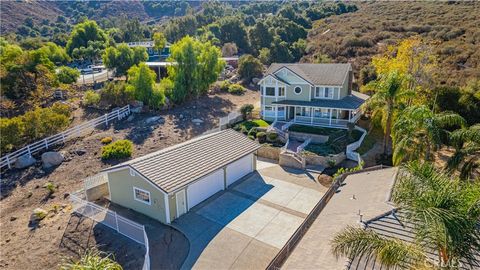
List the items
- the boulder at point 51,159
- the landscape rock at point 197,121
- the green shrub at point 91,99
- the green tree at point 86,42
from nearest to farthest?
1. the boulder at point 51,159
2. the landscape rock at point 197,121
3. the green shrub at point 91,99
4. the green tree at point 86,42

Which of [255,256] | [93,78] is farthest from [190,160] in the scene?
[93,78]

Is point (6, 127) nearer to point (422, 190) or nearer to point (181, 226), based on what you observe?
point (181, 226)

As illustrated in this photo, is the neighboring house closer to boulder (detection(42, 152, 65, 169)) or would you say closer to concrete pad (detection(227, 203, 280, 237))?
concrete pad (detection(227, 203, 280, 237))

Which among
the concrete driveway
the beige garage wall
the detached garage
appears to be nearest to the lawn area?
the concrete driveway

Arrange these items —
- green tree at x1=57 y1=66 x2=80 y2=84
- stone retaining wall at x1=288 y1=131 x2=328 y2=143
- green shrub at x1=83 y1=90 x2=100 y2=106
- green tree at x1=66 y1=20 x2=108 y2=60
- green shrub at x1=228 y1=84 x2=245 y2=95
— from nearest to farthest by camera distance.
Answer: stone retaining wall at x1=288 y1=131 x2=328 y2=143 → green shrub at x1=83 y1=90 x2=100 y2=106 → green tree at x1=57 y1=66 x2=80 y2=84 → green shrub at x1=228 y1=84 x2=245 y2=95 → green tree at x1=66 y1=20 x2=108 y2=60

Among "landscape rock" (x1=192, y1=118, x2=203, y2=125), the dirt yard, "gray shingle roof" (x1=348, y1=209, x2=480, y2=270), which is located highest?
"gray shingle roof" (x1=348, y1=209, x2=480, y2=270)

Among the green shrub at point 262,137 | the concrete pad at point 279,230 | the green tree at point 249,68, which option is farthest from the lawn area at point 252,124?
the green tree at point 249,68

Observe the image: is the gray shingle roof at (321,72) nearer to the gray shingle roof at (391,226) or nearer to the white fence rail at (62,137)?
the white fence rail at (62,137)
